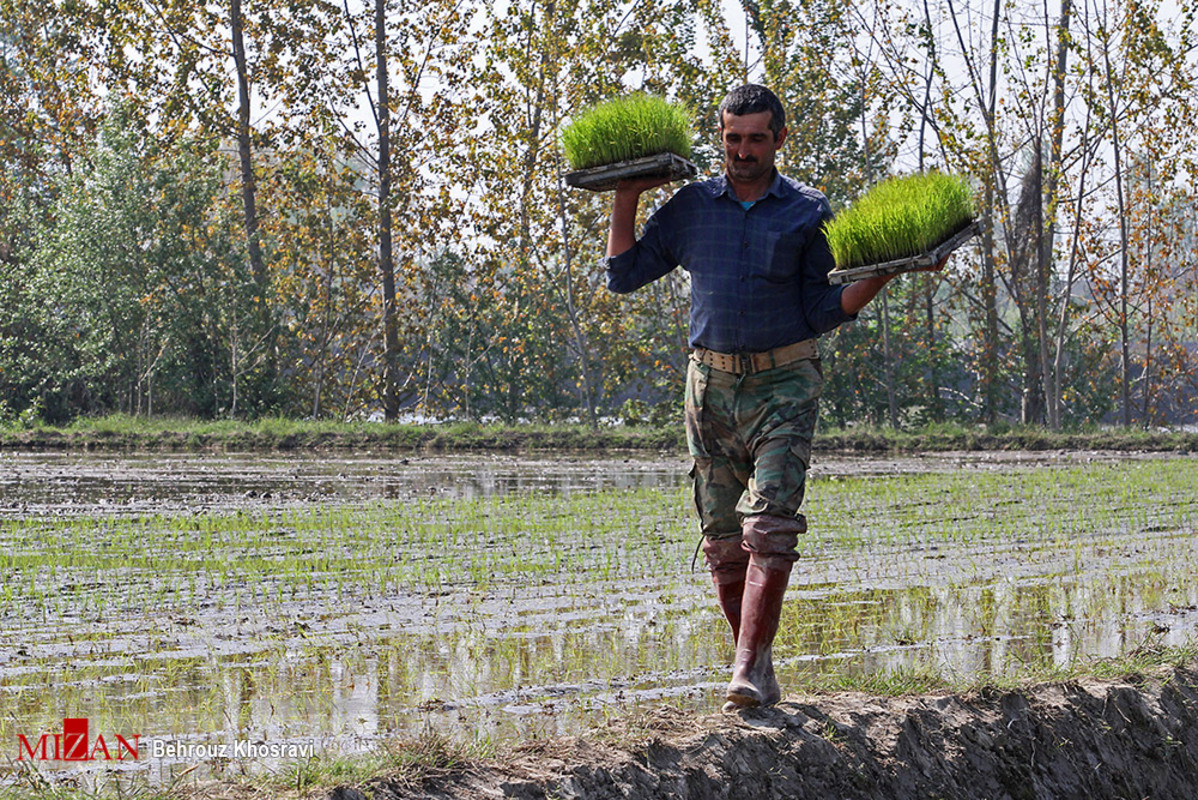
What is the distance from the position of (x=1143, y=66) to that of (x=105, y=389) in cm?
1939

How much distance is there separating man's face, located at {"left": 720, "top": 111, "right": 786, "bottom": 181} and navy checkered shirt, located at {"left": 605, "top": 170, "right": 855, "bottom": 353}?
0.07 meters

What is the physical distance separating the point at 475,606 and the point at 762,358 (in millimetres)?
2800

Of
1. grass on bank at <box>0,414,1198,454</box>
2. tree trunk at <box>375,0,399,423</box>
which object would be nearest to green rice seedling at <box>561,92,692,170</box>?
grass on bank at <box>0,414,1198,454</box>

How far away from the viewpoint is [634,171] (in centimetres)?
484

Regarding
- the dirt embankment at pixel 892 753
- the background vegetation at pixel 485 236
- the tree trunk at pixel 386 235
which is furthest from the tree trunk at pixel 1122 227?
the dirt embankment at pixel 892 753

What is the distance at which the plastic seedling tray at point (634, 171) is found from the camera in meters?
4.84

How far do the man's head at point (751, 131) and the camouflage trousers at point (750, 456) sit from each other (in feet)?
2.12

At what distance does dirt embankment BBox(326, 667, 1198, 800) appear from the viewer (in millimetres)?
3773

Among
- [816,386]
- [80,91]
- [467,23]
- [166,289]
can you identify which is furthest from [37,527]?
[80,91]

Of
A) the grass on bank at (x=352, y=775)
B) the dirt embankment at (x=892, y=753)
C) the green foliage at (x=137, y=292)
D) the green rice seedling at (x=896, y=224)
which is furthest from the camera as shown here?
the green foliage at (x=137, y=292)

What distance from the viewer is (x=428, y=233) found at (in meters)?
29.0

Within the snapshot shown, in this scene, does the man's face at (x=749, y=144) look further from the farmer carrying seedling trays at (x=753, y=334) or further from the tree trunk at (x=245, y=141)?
the tree trunk at (x=245, y=141)

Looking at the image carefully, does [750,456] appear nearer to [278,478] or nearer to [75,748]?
[75,748]

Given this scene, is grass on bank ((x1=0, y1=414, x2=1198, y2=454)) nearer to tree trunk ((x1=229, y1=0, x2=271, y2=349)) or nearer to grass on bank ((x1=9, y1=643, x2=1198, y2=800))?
tree trunk ((x1=229, y1=0, x2=271, y2=349))
